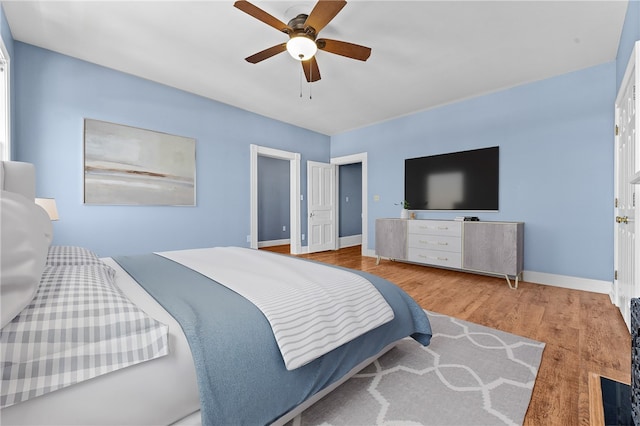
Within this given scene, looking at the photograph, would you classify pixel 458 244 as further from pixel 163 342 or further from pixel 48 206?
pixel 48 206

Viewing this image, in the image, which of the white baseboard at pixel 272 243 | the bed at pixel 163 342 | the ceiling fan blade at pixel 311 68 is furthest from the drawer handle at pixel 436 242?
the white baseboard at pixel 272 243

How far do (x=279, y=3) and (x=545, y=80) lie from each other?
3394mm

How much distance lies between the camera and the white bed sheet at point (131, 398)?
2.22ft

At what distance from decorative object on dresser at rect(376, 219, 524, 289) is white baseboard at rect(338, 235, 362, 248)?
6.41 ft

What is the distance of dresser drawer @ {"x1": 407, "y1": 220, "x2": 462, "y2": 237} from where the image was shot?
3869 mm

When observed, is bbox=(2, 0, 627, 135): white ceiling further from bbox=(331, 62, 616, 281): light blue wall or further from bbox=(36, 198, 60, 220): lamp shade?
bbox=(36, 198, 60, 220): lamp shade

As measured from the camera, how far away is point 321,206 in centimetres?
599

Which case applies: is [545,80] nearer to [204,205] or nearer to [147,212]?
[204,205]

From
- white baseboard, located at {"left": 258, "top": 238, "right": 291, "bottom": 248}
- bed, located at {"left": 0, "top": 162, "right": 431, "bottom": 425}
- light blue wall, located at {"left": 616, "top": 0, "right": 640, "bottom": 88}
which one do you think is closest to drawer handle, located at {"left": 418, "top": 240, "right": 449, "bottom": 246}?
light blue wall, located at {"left": 616, "top": 0, "right": 640, "bottom": 88}

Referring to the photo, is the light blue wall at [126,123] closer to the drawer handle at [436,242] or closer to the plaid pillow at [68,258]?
the plaid pillow at [68,258]

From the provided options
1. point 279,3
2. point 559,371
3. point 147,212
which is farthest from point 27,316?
point 147,212

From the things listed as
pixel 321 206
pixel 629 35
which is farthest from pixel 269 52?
pixel 321 206

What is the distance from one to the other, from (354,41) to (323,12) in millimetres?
833

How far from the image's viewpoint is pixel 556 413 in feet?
4.23
